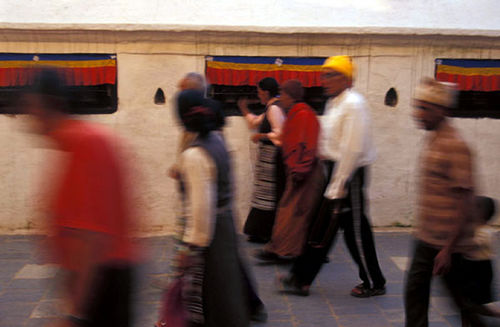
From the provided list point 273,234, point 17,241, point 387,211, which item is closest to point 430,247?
point 273,234

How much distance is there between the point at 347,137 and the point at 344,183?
1.14 feet

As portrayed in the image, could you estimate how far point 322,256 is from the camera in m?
4.49

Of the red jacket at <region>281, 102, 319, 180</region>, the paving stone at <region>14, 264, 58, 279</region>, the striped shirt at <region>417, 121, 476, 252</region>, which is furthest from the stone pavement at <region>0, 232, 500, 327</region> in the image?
the red jacket at <region>281, 102, 319, 180</region>

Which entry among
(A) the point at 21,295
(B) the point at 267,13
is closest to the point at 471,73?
(B) the point at 267,13

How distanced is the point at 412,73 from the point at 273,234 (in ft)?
8.94

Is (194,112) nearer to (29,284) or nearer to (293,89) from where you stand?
(293,89)

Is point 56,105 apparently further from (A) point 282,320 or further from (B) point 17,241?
(B) point 17,241

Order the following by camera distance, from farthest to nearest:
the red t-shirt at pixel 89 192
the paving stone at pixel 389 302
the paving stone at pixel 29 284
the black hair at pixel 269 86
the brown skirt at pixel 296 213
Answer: the black hair at pixel 269 86 < the brown skirt at pixel 296 213 < the paving stone at pixel 29 284 < the paving stone at pixel 389 302 < the red t-shirt at pixel 89 192

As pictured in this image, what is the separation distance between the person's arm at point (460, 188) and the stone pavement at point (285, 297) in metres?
0.61

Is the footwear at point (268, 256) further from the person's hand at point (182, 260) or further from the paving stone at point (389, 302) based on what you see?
the person's hand at point (182, 260)

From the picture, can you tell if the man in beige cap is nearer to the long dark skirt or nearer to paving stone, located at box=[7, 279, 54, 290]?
the long dark skirt

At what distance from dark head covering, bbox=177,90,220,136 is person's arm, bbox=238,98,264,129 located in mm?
2667

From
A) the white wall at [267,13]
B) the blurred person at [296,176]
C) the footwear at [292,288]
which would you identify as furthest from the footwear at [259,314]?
the white wall at [267,13]

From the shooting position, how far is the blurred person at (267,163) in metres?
5.52
